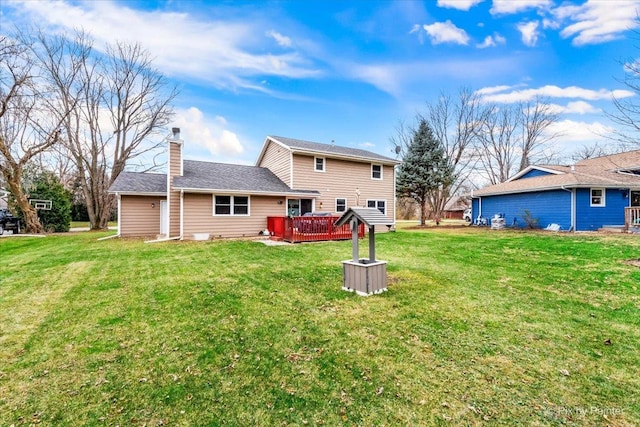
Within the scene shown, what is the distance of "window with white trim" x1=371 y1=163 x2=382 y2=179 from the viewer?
713 inches

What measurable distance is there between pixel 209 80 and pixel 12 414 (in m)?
17.2

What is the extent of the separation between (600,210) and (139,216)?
2476 centimetres

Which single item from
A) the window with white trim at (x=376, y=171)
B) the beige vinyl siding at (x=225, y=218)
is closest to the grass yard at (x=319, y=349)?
the beige vinyl siding at (x=225, y=218)

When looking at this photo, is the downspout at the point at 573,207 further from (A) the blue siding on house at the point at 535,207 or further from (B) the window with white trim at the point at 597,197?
(B) the window with white trim at the point at 597,197

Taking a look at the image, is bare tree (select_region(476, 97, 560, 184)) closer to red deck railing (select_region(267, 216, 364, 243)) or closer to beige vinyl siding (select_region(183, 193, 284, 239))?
red deck railing (select_region(267, 216, 364, 243))

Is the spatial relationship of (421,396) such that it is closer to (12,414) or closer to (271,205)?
(12,414)

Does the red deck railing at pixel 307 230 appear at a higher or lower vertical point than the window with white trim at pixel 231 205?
lower

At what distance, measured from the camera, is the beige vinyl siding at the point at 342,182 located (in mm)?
15875

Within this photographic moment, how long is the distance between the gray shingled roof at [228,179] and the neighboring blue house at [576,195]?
13.4 m

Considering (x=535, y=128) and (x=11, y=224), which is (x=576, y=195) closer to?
(x=535, y=128)

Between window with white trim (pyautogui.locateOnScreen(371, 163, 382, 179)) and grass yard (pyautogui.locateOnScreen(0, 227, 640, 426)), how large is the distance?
11975 millimetres

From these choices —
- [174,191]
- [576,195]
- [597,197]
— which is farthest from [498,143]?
[174,191]

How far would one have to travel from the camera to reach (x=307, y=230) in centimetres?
1228

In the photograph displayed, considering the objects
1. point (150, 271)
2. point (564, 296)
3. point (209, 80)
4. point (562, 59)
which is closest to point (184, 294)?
point (150, 271)
